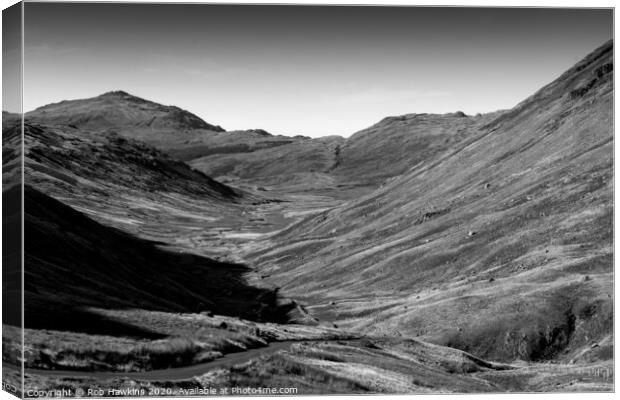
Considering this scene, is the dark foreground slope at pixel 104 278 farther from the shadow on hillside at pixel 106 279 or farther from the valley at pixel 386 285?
the valley at pixel 386 285

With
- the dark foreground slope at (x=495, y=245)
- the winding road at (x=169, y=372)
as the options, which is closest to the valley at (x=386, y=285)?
the winding road at (x=169, y=372)

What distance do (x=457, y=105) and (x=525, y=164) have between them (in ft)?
241

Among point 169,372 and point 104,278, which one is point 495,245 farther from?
point 169,372

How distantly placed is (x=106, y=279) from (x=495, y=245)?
5005 centimetres

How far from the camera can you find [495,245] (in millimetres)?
105500

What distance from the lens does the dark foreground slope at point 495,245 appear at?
75250 millimetres

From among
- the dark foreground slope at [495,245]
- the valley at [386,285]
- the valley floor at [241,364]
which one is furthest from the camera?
the dark foreground slope at [495,245]

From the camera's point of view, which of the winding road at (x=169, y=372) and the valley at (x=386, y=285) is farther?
the valley at (x=386, y=285)

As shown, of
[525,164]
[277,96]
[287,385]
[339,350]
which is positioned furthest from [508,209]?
[287,385]

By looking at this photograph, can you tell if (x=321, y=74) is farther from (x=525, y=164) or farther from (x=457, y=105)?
(x=525, y=164)

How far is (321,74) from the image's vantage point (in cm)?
5800

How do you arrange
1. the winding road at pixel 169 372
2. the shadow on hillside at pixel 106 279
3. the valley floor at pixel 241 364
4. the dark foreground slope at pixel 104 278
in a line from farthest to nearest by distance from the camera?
the dark foreground slope at pixel 104 278, the shadow on hillside at pixel 106 279, the valley floor at pixel 241 364, the winding road at pixel 169 372

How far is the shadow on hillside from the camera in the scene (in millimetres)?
48312

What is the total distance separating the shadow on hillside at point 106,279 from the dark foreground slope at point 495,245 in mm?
8922
